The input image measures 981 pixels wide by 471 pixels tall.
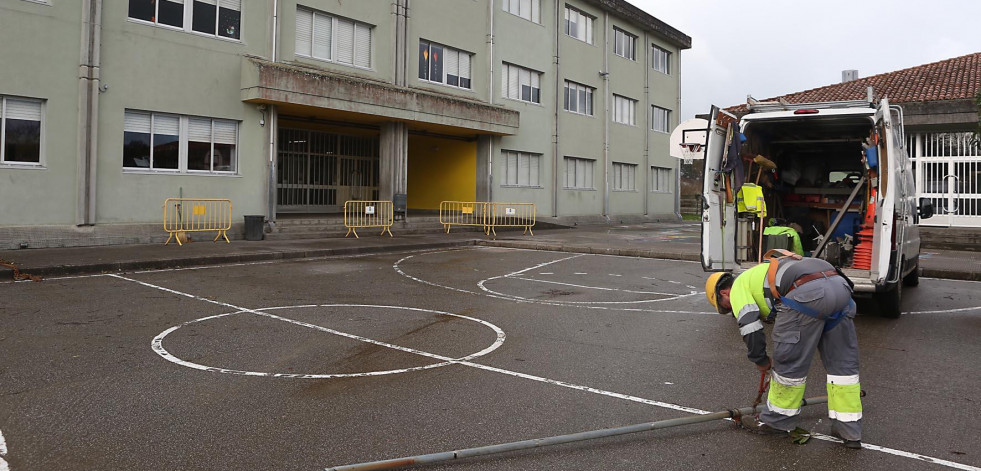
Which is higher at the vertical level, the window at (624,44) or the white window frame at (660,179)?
the window at (624,44)

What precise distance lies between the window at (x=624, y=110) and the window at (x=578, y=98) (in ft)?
6.59

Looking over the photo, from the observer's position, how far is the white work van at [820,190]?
812 centimetres

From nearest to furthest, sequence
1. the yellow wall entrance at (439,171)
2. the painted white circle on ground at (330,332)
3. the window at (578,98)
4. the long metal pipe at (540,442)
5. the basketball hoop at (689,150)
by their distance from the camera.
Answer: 1. the long metal pipe at (540,442)
2. the painted white circle on ground at (330,332)
3. the basketball hoop at (689,150)
4. the yellow wall entrance at (439,171)
5. the window at (578,98)

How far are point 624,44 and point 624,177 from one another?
21.6ft

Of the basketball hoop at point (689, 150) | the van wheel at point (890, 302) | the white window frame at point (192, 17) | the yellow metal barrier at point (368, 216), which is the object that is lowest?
the van wheel at point (890, 302)

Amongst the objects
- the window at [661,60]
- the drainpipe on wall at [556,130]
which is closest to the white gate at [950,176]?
the drainpipe on wall at [556,130]

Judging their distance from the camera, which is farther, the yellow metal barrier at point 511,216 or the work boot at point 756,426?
the yellow metal barrier at point 511,216

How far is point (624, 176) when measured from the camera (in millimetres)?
33812

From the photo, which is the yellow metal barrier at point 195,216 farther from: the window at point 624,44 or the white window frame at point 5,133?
the window at point 624,44

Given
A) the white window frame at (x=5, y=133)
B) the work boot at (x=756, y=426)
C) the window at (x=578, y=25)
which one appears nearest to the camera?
the work boot at (x=756, y=426)

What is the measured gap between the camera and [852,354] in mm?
4340

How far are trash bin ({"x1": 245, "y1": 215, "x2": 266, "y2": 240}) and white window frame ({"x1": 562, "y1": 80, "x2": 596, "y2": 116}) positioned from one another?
614 inches

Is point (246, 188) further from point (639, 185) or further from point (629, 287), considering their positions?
point (639, 185)

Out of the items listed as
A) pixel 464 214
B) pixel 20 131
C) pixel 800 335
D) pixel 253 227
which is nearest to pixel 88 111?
pixel 20 131
